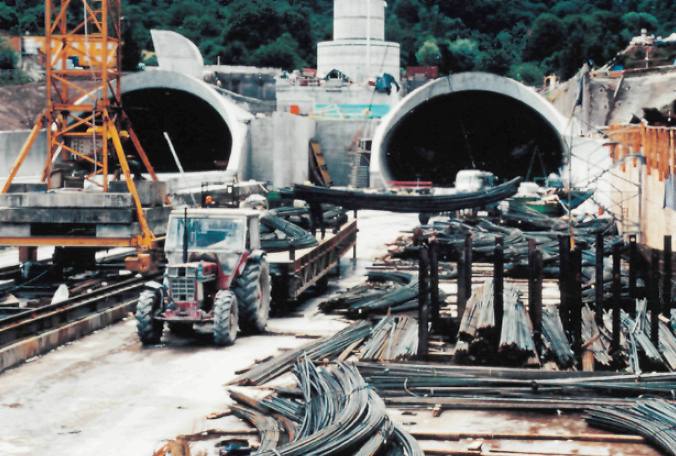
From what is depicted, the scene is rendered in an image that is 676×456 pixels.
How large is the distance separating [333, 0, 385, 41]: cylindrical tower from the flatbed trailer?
2366 inches

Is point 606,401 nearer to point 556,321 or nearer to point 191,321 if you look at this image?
point 556,321

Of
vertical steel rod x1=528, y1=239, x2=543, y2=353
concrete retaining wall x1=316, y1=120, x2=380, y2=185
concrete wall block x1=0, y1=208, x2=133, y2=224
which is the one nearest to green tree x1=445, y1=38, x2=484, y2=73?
concrete retaining wall x1=316, y1=120, x2=380, y2=185

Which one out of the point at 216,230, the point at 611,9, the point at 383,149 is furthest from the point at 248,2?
the point at 216,230

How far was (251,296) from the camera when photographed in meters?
19.1

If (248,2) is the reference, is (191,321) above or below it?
below

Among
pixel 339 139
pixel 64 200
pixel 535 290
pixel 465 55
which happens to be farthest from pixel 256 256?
pixel 465 55

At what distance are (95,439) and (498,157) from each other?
187 feet

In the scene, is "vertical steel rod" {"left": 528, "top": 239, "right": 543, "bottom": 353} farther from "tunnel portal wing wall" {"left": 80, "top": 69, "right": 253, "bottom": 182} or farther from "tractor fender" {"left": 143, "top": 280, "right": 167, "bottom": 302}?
"tunnel portal wing wall" {"left": 80, "top": 69, "right": 253, "bottom": 182}

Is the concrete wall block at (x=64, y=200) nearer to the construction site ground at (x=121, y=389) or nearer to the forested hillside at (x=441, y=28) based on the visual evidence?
the construction site ground at (x=121, y=389)

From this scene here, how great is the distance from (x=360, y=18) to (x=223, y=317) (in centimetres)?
6936

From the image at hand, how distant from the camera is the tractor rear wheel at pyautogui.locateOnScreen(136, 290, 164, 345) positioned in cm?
1816

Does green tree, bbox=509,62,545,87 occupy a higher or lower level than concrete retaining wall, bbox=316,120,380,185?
higher

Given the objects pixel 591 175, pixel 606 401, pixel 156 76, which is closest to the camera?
pixel 606 401

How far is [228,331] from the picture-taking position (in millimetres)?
18109
